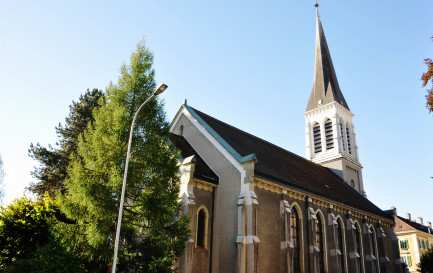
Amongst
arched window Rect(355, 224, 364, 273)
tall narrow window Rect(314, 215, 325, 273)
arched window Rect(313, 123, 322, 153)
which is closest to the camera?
tall narrow window Rect(314, 215, 325, 273)

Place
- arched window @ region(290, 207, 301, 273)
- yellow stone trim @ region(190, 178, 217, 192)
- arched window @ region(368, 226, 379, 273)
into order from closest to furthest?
yellow stone trim @ region(190, 178, 217, 192), arched window @ region(290, 207, 301, 273), arched window @ region(368, 226, 379, 273)

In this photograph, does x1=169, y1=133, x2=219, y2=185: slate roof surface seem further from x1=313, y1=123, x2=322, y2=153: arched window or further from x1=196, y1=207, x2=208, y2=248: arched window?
x1=313, y1=123, x2=322, y2=153: arched window

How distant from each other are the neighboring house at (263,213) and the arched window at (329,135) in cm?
566

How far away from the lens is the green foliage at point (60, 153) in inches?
1149

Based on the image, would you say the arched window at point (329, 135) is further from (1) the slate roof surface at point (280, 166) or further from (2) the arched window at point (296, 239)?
(2) the arched window at point (296, 239)

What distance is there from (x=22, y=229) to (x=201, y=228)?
888 cm

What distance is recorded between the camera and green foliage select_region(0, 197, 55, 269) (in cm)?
1631

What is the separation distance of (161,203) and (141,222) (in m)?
1.40

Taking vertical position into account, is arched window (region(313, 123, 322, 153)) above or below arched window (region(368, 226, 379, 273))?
above

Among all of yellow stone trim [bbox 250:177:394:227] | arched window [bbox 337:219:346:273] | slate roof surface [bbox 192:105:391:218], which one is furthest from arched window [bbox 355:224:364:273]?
slate roof surface [bbox 192:105:391:218]

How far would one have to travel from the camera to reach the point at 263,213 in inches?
759

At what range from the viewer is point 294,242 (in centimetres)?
2131

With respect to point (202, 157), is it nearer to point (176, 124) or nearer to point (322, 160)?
point (176, 124)

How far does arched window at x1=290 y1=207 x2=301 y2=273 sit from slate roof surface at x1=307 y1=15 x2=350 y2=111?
813 inches
